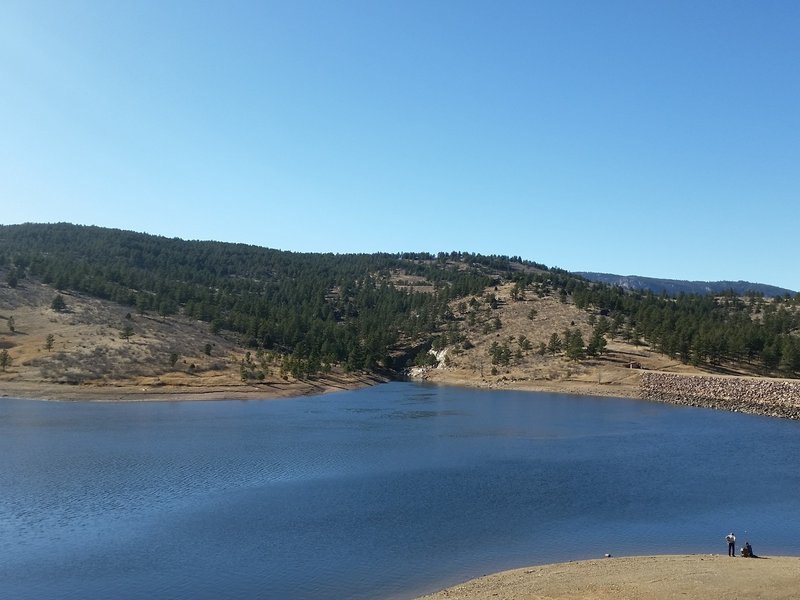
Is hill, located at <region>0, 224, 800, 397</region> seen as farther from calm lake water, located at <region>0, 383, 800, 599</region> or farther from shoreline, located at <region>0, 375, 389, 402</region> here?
calm lake water, located at <region>0, 383, 800, 599</region>

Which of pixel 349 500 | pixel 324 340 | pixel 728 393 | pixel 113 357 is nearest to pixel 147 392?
pixel 113 357

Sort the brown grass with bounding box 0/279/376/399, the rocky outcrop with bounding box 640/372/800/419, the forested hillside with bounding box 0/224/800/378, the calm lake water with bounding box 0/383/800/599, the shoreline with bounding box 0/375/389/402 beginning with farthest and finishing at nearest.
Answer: the forested hillside with bounding box 0/224/800/378 → the brown grass with bounding box 0/279/376/399 → the rocky outcrop with bounding box 640/372/800/419 → the shoreline with bounding box 0/375/389/402 → the calm lake water with bounding box 0/383/800/599

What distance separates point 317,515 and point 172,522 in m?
9.59

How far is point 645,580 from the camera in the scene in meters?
29.6

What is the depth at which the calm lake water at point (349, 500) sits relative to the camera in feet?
112

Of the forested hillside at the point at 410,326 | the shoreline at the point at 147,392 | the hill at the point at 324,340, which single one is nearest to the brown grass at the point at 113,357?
the shoreline at the point at 147,392

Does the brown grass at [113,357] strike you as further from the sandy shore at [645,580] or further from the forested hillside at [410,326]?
the sandy shore at [645,580]

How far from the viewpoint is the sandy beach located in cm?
2747

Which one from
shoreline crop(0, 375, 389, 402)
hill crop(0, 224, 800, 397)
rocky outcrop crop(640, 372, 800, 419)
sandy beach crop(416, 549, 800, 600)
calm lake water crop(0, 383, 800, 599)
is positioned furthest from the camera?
hill crop(0, 224, 800, 397)

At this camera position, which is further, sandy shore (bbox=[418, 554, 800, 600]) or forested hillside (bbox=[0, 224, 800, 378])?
forested hillside (bbox=[0, 224, 800, 378])

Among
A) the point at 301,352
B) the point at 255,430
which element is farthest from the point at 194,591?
the point at 301,352

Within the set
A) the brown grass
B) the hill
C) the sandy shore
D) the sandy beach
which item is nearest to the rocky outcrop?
the hill

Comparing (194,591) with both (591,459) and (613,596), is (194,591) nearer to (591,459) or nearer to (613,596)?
(613,596)

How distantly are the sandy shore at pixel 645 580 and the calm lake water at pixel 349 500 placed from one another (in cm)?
279
